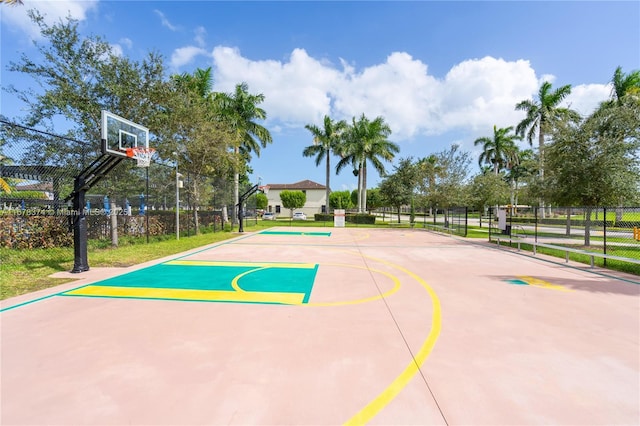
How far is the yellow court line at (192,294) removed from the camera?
5742 millimetres

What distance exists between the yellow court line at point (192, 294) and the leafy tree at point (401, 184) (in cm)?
2616

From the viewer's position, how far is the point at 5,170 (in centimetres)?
857

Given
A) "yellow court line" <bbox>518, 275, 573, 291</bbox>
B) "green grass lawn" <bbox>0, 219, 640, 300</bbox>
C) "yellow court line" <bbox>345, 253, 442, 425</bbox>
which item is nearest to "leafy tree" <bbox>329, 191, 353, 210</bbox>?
"green grass lawn" <bbox>0, 219, 640, 300</bbox>

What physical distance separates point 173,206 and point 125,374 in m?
16.5

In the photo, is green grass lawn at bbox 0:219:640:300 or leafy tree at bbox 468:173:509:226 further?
leafy tree at bbox 468:173:509:226

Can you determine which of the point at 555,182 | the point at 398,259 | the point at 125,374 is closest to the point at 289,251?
the point at 398,259

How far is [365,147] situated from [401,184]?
5640 millimetres

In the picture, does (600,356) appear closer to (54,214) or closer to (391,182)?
(54,214)

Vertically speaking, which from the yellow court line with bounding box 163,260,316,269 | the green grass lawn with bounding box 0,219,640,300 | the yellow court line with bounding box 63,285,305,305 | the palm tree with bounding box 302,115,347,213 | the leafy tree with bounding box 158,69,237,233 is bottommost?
the yellow court line with bounding box 163,260,316,269

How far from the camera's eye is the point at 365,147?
105ft

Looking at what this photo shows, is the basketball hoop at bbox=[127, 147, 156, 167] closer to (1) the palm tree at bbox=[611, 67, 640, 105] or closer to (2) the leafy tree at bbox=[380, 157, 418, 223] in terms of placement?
(2) the leafy tree at bbox=[380, 157, 418, 223]

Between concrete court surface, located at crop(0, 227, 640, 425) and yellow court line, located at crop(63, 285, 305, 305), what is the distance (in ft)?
0.19

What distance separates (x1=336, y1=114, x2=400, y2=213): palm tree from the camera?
32281 mm

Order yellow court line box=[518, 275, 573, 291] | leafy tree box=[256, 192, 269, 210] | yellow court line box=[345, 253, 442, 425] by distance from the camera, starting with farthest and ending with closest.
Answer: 1. leafy tree box=[256, 192, 269, 210]
2. yellow court line box=[518, 275, 573, 291]
3. yellow court line box=[345, 253, 442, 425]
